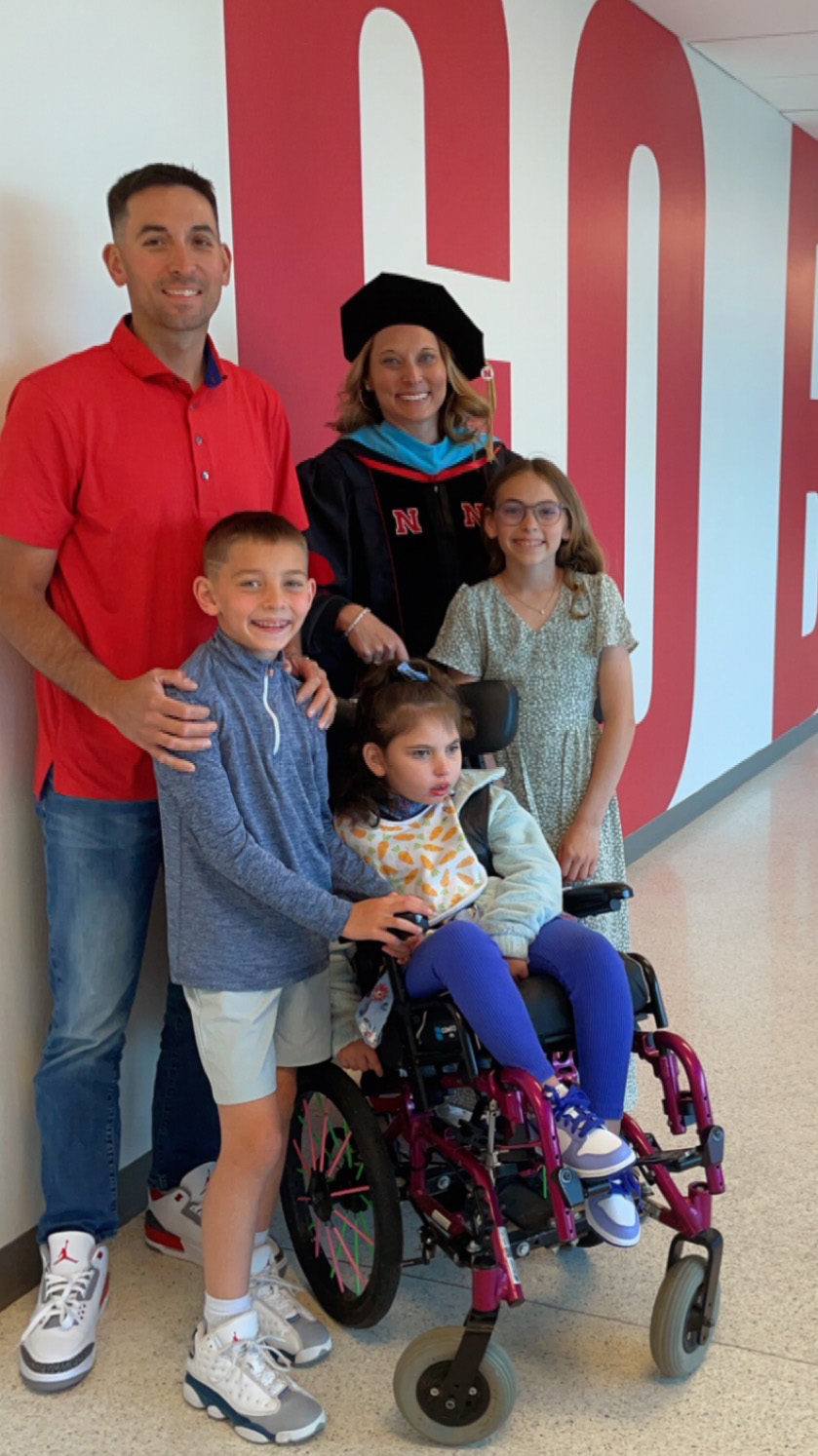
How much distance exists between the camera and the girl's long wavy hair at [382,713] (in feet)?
7.37

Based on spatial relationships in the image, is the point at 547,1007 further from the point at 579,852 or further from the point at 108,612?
the point at 108,612

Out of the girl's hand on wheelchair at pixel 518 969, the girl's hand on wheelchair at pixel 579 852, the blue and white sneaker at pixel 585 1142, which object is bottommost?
the blue and white sneaker at pixel 585 1142

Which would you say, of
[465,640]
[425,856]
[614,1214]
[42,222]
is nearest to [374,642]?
[465,640]

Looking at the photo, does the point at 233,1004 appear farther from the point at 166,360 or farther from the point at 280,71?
the point at 280,71

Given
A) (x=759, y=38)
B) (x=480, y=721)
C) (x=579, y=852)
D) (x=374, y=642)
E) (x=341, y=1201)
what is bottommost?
(x=341, y=1201)

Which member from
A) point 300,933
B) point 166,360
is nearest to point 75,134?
point 166,360

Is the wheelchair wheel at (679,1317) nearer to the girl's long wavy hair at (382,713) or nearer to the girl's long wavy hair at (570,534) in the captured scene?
the girl's long wavy hair at (382,713)

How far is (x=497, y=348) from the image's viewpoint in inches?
153

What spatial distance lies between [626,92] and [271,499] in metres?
2.86

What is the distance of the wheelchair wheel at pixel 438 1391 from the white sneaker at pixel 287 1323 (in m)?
0.25

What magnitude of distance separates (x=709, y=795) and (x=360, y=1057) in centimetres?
376

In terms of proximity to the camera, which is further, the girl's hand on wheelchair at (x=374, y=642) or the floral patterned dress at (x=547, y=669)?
the floral patterned dress at (x=547, y=669)

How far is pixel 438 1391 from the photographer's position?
6.59 ft

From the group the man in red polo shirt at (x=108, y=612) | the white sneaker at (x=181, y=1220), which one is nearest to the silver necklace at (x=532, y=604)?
the man in red polo shirt at (x=108, y=612)
